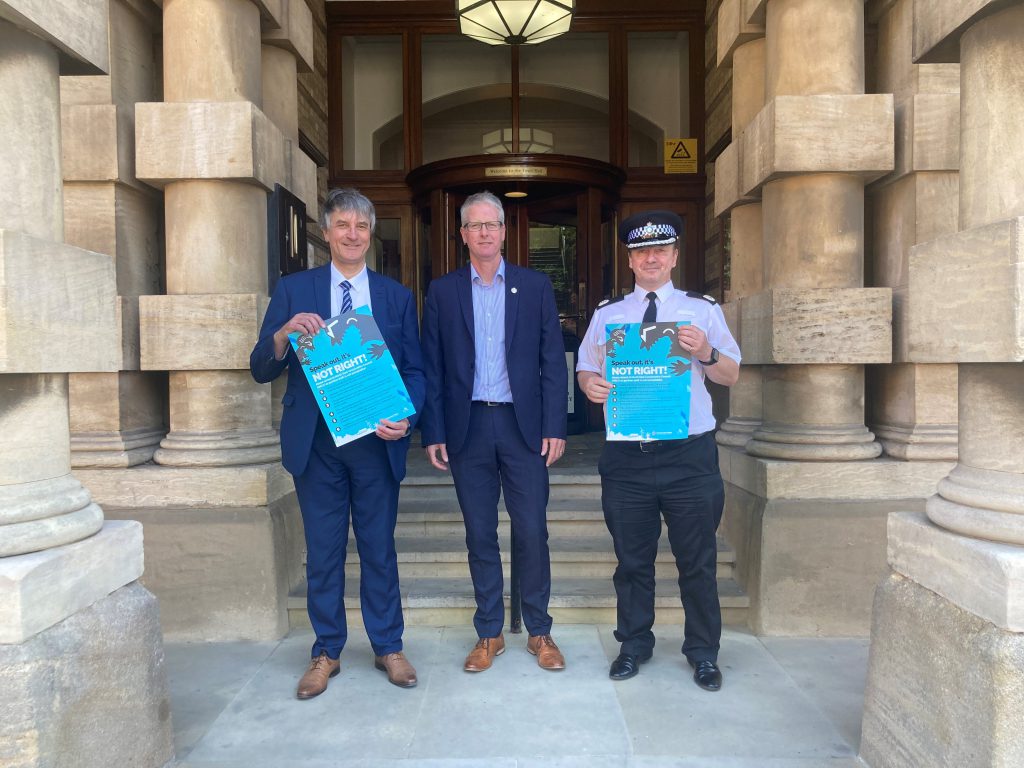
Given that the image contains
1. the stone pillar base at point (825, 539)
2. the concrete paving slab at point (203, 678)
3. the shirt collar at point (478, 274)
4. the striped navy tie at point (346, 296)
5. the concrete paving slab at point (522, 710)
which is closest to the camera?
the concrete paving slab at point (522, 710)

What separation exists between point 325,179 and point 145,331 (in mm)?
3685

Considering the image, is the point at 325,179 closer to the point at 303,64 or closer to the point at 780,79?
the point at 303,64

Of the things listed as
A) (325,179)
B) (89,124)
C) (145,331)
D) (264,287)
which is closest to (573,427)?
(325,179)

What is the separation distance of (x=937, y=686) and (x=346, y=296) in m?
2.63

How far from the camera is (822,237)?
160 inches

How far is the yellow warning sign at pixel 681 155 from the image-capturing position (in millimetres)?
7395

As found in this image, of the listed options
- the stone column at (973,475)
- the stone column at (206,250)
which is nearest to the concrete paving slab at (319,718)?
the stone column at (206,250)

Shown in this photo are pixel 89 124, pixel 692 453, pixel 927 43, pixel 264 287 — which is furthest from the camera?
pixel 264 287

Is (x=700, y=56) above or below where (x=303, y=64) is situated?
above

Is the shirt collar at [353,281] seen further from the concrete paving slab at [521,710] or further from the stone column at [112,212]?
the concrete paving slab at [521,710]

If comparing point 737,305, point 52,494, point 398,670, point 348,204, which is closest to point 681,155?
point 737,305

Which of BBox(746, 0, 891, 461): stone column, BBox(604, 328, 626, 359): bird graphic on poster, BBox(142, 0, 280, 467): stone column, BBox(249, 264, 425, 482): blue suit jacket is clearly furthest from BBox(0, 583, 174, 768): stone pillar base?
BBox(746, 0, 891, 461): stone column

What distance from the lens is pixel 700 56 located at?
7.31 m

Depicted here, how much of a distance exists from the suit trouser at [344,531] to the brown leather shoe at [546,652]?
63cm
